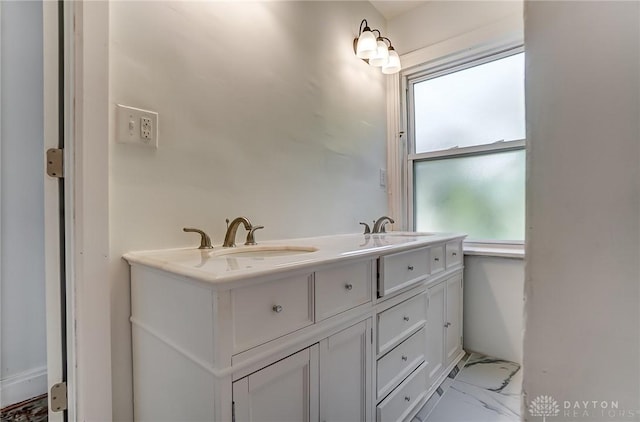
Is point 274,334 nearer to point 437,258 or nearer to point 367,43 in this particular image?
point 437,258

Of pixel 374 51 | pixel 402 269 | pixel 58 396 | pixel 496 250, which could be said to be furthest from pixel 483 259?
pixel 58 396

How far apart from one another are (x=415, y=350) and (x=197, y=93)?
139cm

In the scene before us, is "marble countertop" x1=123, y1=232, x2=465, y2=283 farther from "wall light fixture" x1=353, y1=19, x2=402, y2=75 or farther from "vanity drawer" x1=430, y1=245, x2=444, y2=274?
"wall light fixture" x1=353, y1=19, x2=402, y2=75

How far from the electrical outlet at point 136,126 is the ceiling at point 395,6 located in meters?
1.81

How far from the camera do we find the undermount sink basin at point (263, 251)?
→ 110 cm

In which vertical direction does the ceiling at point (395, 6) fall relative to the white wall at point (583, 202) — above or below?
above

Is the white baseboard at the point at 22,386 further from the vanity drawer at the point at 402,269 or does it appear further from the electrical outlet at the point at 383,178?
the electrical outlet at the point at 383,178

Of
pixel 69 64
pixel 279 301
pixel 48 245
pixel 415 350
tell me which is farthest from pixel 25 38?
Result: pixel 415 350

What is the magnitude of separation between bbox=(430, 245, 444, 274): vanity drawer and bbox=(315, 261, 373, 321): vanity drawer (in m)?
0.55

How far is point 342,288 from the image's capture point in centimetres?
92

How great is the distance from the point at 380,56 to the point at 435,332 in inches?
64.8

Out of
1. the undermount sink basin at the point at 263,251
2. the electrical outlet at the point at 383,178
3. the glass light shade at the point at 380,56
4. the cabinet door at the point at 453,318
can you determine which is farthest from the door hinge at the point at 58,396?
the glass light shade at the point at 380,56

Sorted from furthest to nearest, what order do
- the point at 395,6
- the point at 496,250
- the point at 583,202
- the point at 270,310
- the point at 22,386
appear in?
the point at 395,6 → the point at 496,250 → the point at 22,386 → the point at 270,310 → the point at 583,202

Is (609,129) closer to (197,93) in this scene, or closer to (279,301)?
(279,301)
